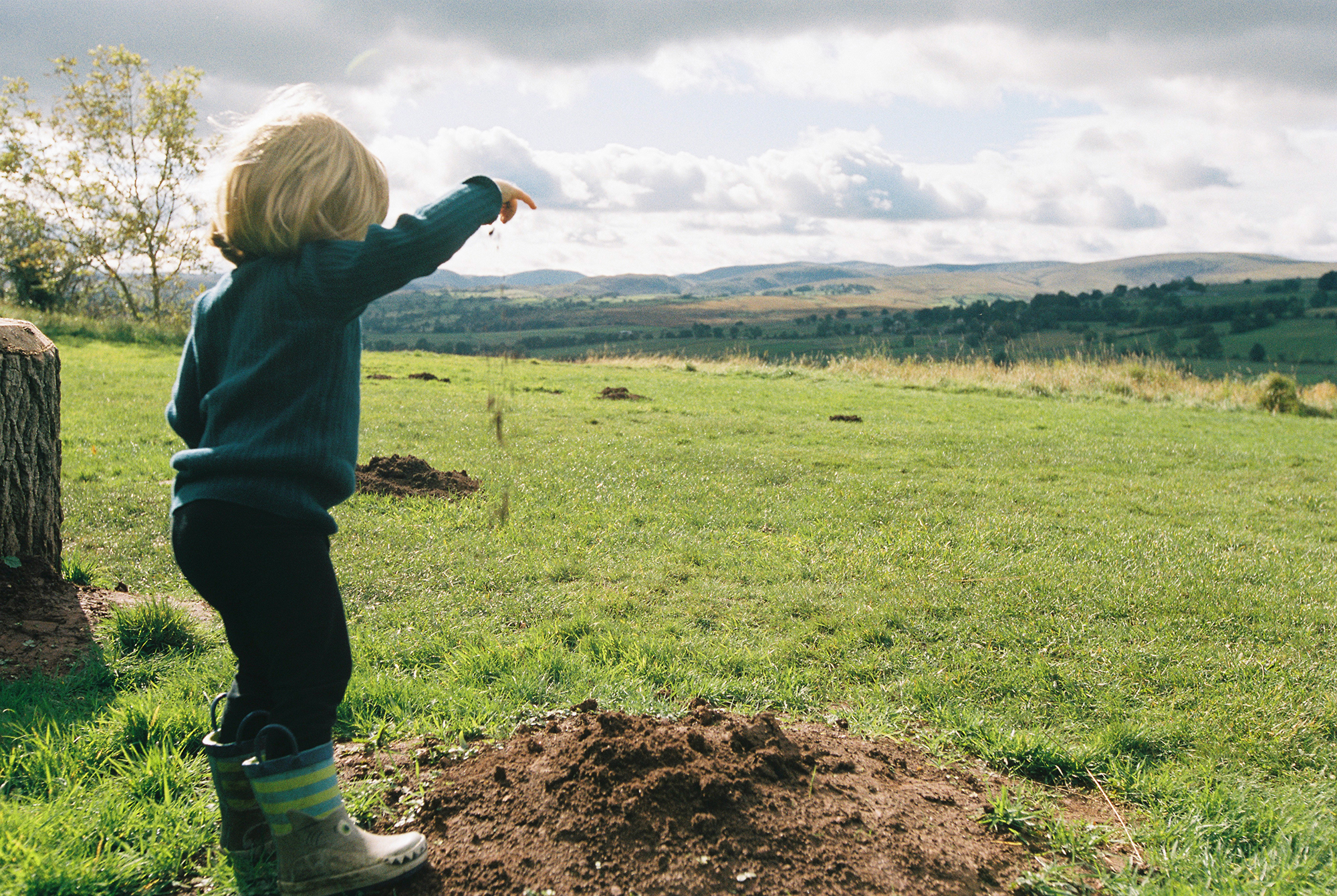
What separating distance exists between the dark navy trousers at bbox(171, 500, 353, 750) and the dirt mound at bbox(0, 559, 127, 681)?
7.42 feet

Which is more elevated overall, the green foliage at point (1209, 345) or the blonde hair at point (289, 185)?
the green foliage at point (1209, 345)

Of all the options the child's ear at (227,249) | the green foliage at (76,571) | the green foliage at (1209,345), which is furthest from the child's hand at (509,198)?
the green foliage at (1209,345)

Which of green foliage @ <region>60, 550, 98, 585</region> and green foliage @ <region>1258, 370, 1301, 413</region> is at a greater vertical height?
green foliage @ <region>1258, 370, 1301, 413</region>

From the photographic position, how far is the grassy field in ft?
9.45

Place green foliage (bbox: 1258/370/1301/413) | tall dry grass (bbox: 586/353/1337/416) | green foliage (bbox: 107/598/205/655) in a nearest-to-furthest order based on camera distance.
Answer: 1. green foliage (bbox: 107/598/205/655)
2. green foliage (bbox: 1258/370/1301/413)
3. tall dry grass (bbox: 586/353/1337/416)

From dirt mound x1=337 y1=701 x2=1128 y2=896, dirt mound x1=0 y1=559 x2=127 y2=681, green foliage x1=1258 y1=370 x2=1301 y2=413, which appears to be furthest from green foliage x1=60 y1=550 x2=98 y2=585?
green foliage x1=1258 y1=370 x2=1301 y2=413

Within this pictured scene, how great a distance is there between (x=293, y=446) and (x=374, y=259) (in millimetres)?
585

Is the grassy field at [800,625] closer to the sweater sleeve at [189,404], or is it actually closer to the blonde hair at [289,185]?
the sweater sleeve at [189,404]

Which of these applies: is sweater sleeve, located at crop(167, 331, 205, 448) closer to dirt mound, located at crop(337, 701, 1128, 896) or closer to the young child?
the young child

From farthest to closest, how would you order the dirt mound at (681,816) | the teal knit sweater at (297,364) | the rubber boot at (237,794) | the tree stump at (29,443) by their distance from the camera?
the tree stump at (29,443) < the rubber boot at (237,794) < the dirt mound at (681,816) < the teal knit sweater at (297,364)

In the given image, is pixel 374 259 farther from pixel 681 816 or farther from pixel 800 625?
pixel 800 625

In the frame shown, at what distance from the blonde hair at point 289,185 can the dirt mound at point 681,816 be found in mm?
1905

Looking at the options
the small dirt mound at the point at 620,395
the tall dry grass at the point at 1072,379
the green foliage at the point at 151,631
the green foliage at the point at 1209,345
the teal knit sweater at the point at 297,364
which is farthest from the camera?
the green foliage at the point at 1209,345

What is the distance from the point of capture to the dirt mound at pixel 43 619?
385cm
